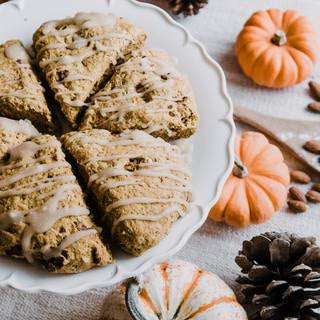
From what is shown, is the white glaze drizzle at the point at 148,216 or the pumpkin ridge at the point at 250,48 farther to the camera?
the pumpkin ridge at the point at 250,48

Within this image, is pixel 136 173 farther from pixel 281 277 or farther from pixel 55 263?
pixel 281 277

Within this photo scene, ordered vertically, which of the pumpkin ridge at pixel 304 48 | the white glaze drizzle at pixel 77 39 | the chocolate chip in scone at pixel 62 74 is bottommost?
the pumpkin ridge at pixel 304 48

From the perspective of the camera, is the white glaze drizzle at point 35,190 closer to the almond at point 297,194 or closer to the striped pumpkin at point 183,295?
the striped pumpkin at point 183,295

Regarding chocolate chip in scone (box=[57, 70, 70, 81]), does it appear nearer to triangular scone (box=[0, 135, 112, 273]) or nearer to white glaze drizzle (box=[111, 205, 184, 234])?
triangular scone (box=[0, 135, 112, 273])

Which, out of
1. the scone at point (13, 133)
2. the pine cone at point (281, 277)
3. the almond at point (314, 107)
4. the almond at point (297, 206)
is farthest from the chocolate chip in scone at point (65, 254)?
the almond at point (314, 107)

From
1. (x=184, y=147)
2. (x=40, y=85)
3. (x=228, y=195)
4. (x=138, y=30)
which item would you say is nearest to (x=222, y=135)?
(x=184, y=147)

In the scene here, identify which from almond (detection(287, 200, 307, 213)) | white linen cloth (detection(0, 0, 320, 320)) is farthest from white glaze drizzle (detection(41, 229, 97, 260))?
almond (detection(287, 200, 307, 213))

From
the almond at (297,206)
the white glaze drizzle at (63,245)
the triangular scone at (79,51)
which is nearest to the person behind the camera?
the white glaze drizzle at (63,245)
